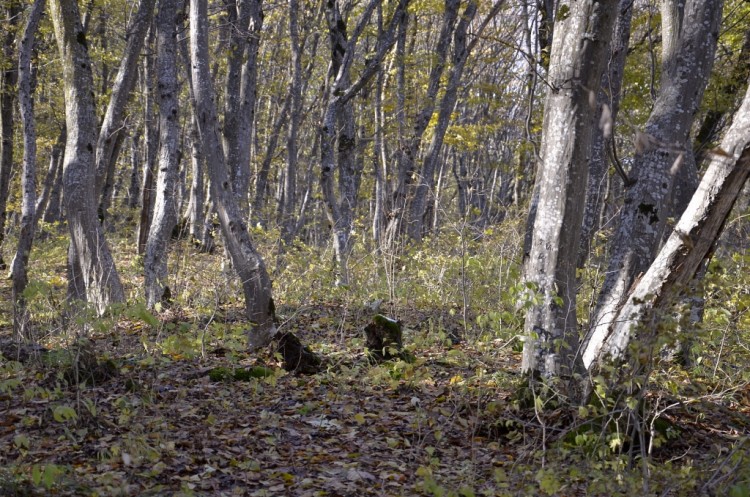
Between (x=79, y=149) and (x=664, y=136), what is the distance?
7073 millimetres

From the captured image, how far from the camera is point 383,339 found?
6.80m

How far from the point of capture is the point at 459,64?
12578 mm

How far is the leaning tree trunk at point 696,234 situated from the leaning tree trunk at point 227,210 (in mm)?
3658

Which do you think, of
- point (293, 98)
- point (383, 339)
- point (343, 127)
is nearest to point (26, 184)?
point (343, 127)

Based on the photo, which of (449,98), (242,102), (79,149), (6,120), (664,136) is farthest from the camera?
(6,120)

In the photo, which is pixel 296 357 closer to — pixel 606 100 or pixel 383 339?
pixel 383 339

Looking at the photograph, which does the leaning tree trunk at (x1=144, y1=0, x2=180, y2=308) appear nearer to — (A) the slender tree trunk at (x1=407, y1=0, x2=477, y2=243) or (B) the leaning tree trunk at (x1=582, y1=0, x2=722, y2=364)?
(A) the slender tree trunk at (x1=407, y1=0, x2=477, y2=243)

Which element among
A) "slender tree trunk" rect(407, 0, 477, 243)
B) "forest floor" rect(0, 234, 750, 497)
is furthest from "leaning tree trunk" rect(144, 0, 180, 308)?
"slender tree trunk" rect(407, 0, 477, 243)

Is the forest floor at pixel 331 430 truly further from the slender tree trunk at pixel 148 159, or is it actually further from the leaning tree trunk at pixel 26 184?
the slender tree trunk at pixel 148 159

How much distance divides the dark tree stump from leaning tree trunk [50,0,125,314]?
3053mm

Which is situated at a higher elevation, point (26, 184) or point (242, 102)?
point (242, 102)

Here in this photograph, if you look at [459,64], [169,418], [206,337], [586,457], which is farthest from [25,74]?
[586,457]

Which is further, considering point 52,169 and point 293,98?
point 52,169

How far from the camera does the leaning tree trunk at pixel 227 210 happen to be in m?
6.97
